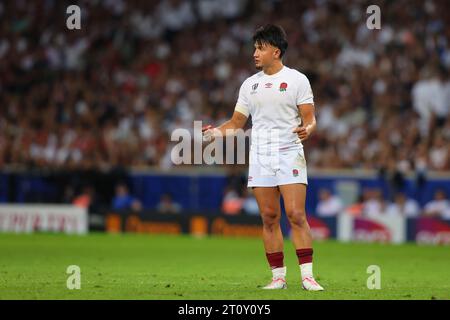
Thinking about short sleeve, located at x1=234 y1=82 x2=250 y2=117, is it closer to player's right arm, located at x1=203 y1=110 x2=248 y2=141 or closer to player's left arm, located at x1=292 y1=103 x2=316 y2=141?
player's right arm, located at x1=203 y1=110 x2=248 y2=141

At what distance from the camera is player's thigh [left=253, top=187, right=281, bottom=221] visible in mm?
11445

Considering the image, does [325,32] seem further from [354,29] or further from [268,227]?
[268,227]

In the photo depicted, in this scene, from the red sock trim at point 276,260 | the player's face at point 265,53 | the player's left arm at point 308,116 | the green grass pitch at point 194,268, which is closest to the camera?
the green grass pitch at point 194,268

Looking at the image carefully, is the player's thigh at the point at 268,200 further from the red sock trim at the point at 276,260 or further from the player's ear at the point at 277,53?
the player's ear at the point at 277,53

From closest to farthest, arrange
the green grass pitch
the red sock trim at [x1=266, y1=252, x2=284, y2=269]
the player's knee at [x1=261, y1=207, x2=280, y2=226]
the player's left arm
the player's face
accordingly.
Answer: the green grass pitch < the player's left arm < the player's face < the player's knee at [x1=261, y1=207, x2=280, y2=226] < the red sock trim at [x1=266, y1=252, x2=284, y2=269]

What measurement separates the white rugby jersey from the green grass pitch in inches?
64.5

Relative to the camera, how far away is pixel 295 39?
2914 cm

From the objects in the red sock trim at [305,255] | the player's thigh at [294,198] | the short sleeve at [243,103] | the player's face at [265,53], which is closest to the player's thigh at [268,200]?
the player's thigh at [294,198]

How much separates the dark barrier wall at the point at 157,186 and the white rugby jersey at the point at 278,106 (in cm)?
1340

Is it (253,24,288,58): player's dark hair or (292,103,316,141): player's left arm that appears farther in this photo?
(253,24,288,58): player's dark hair

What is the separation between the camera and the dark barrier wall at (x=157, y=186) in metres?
24.7

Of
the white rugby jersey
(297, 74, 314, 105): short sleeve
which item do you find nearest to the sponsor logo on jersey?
A: the white rugby jersey

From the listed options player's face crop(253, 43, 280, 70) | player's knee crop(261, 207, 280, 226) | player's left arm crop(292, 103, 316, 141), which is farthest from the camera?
player's knee crop(261, 207, 280, 226)
